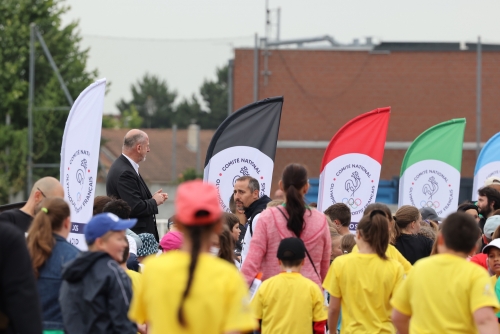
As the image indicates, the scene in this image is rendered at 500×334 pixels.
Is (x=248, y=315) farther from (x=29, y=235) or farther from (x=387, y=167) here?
(x=387, y=167)

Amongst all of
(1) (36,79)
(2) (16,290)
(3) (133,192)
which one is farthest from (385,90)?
(2) (16,290)

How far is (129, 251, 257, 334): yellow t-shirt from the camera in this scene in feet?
11.0

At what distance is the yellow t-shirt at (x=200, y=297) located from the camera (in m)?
3.35

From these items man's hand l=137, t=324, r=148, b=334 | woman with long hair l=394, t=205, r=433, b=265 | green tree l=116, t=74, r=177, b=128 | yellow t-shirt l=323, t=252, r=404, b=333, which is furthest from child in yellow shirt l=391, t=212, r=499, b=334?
green tree l=116, t=74, r=177, b=128

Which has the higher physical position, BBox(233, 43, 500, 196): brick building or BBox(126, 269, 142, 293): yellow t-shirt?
BBox(233, 43, 500, 196): brick building

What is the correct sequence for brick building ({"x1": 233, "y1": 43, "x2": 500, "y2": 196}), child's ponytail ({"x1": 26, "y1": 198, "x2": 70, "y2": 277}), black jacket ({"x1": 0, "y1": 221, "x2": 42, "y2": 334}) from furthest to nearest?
brick building ({"x1": 233, "y1": 43, "x2": 500, "y2": 196}), child's ponytail ({"x1": 26, "y1": 198, "x2": 70, "y2": 277}), black jacket ({"x1": 0, "y1": 221, "x2": 42, "y2": 334})

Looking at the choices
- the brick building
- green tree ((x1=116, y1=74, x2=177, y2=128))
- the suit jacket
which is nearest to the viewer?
the suit jacket

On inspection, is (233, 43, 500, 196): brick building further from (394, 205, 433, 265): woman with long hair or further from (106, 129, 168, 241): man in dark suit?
(394, 205, 433, 265): woman with long hair

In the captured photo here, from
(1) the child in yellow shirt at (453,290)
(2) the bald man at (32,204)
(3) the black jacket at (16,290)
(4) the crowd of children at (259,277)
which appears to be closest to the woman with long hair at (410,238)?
(4) the crowd of children at (259,277)

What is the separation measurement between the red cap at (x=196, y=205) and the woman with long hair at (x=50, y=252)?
5.79 feet

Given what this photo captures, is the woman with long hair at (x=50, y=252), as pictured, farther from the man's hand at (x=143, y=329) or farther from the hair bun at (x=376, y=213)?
the hair bun at (x=376, y=213)

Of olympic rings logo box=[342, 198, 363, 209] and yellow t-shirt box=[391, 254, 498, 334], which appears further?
olympic rings logo box=[342, 198, 363, 209]

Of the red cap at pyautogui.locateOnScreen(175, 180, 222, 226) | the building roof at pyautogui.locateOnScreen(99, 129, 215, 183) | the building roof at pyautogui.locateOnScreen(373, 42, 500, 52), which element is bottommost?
the building roof at pyautogui.locateOnScreen(99, 129, 215, 183)

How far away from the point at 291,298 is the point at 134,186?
295cm
